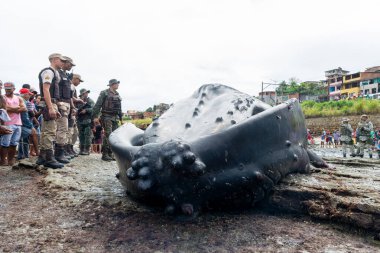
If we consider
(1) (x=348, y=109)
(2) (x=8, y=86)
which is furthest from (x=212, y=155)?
(1) (x=348, y=109)

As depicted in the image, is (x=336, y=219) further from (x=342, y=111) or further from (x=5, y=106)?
(x=342, y=111)

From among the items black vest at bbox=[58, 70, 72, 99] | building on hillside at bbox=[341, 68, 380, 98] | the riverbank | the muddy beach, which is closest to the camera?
the muddy beach

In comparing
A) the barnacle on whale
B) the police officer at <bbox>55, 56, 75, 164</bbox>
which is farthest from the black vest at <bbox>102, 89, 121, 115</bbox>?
the barnacle on whale

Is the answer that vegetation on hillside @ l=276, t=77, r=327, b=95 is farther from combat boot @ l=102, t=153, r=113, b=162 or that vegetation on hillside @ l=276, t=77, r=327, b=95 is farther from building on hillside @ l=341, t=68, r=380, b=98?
combat boot @ l=102, t=153, r=113, b=162

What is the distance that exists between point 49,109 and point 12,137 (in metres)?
1.36

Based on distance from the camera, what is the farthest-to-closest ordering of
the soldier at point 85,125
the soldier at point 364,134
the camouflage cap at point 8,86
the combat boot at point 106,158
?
the soldier at point 364,134 < the soldier at point 85,125 < the combat boot at point 106,158 < the camouflage cap at point 8,86

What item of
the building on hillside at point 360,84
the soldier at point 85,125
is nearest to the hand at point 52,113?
the soldier at point 85,125

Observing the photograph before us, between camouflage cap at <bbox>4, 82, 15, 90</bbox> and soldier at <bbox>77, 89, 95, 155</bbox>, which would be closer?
camouflage cap at <bbox>4, 82, 15, 90</bbox>

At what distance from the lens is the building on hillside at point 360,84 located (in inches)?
2286

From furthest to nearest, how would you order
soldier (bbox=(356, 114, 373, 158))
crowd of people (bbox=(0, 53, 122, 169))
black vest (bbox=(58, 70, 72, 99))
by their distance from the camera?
soldier (bbox=(356, 114, 373, 158)) < black vest (bbox=(58, 70, 72, 99)) < crowd of people (bbox=(0, 53, 122, 169))

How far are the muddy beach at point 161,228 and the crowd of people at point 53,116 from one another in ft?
5.96

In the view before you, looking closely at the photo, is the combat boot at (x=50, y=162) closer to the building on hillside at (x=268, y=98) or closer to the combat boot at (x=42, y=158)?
the combat boot at (x=42, y=158)

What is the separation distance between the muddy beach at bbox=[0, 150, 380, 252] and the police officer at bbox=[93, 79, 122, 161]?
315 cm

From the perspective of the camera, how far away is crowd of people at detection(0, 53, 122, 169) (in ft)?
15.5
